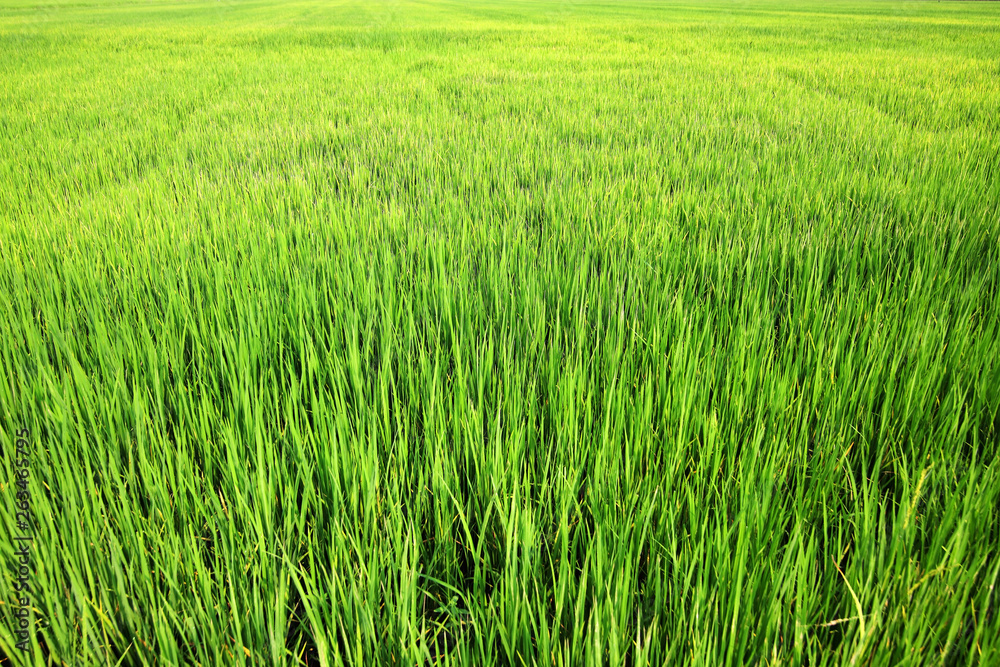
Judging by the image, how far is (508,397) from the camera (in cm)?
84

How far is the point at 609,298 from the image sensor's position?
1.23m

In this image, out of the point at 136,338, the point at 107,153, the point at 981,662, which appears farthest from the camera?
the point at 107,153

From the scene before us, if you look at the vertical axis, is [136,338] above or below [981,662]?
above

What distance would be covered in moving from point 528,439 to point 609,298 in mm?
539

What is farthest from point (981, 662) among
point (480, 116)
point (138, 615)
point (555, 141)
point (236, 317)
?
point (480, 116)

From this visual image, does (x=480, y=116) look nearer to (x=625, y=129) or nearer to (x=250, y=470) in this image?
(x=625, y=129)

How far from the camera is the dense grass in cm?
56

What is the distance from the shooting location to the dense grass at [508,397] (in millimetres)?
558
